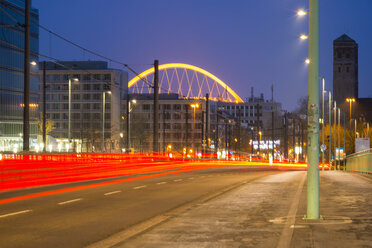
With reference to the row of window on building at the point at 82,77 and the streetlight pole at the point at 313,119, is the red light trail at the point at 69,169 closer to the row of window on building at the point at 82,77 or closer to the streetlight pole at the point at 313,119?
the streetlight pole at the point at 313,119

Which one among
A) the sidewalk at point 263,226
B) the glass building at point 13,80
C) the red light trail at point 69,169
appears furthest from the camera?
the glass building at point 13,80

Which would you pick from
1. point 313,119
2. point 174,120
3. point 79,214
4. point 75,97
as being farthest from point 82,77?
point 313,119

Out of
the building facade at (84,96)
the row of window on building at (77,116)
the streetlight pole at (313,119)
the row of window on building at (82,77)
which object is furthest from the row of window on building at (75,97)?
the streetlight pole at (313,119)

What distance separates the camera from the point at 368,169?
40906 millimetres

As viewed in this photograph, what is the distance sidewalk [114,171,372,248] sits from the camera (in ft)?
31.5

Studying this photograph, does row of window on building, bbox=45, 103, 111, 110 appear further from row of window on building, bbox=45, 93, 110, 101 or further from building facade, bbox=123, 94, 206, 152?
building facade, bbox=123, 94, 206, 152

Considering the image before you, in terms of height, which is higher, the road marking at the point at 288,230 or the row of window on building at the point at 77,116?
the row of window on building at the point at 77,116

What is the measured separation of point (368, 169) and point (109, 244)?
34.2 metres

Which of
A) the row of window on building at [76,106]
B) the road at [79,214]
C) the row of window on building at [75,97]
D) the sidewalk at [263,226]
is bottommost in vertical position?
the road at [79,214]

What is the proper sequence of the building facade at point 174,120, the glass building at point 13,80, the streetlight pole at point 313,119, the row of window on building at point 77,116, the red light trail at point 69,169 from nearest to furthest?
the streetlight pole at point 313,119 < the red light trail at point 69,169 < the glass building at point 13,80 < the row of window on building at point 77,116 < the building facade at point 174,120

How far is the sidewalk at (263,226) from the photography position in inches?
378

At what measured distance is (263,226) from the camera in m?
11.6

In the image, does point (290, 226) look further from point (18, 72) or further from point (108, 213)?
point (18, 72)

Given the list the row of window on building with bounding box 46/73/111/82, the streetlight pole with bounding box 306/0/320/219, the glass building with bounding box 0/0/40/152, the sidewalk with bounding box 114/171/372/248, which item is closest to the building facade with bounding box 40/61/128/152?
the row of window on building with bounding box 46/73/111/82
